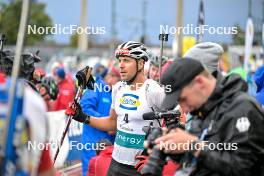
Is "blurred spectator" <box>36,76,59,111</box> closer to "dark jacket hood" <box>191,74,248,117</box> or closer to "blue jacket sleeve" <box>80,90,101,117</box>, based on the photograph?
"blue jacket sleeve" <box>80,90,101,117</box>

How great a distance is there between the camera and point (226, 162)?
3.45m

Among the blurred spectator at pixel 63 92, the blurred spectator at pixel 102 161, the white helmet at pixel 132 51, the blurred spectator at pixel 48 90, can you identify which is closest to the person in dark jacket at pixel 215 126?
the white helmet at pixel 132 51

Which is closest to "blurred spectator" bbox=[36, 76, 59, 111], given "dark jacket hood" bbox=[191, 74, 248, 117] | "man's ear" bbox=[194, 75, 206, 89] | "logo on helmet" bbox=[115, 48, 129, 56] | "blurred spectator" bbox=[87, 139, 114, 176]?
"blurred spectator" bbox=[87, 139, 114, 176]

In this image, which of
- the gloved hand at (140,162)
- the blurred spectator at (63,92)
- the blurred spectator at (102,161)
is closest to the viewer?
the gloved hand at (140,162)

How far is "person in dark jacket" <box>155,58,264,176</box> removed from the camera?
11.4 ft

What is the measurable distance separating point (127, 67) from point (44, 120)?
3.12 m

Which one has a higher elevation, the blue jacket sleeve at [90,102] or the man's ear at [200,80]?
the man's ear at [200,80]

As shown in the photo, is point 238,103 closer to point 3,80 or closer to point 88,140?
point 3,80

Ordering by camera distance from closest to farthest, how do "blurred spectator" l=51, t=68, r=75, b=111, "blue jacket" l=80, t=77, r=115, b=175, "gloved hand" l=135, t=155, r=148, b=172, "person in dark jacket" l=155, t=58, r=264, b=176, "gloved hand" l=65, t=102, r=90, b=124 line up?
"person in dark jacket" l=155, t=58, r=264, b=176 → "gloved hand" l=135, t=155, r=148, b=172 → "gloved hand" l=65, t=102, r=90, b=124 → "blue jacket" l=80, t=77, r=115, b=175 → "blurred spectator" l=51, t=68, r=75, b=111

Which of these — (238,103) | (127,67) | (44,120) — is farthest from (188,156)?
(127,67)

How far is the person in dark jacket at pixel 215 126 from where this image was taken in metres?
3.47

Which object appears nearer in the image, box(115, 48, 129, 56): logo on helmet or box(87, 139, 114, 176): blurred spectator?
box(115, 48, 129, 56): logo on helmet

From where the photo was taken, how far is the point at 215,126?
11.7 ft

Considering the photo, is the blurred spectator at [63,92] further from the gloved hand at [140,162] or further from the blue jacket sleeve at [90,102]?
the gloved hand at [140,162]
